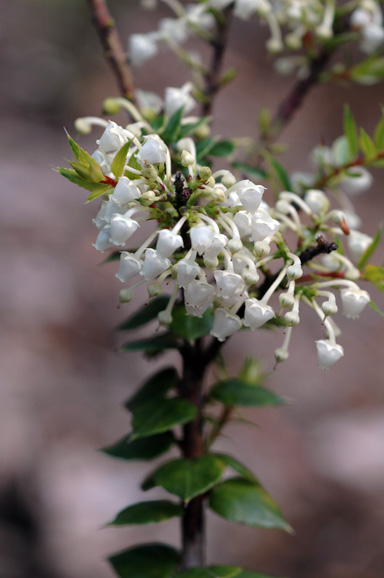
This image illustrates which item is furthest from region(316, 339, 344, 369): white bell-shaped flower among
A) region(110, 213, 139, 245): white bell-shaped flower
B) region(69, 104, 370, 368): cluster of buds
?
region(110, 213, 139, 245): white bell-shaped flower

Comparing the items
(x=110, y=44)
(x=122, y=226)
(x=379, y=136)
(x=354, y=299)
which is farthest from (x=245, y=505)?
(x=110, y=44)

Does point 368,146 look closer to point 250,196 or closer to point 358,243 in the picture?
point 358,243

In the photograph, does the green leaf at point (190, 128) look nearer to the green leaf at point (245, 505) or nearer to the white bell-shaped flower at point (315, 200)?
the white bell-shaped flower at point (315, 200)

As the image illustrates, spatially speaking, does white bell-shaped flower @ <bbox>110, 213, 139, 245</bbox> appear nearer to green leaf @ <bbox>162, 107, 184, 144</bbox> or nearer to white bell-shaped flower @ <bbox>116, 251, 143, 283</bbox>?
white bell-shaped flower @ <bbox>116, 251, 143, 283</bbox>

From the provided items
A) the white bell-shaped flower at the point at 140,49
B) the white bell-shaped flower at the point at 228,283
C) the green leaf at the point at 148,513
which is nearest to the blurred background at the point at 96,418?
the white bell-shaped flower at the point at 140,49

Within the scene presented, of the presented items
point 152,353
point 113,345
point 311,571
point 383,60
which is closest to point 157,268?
point 152,353

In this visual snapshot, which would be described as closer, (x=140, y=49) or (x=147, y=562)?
(x=147, y=562)

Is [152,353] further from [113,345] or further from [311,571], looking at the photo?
[113,345]
